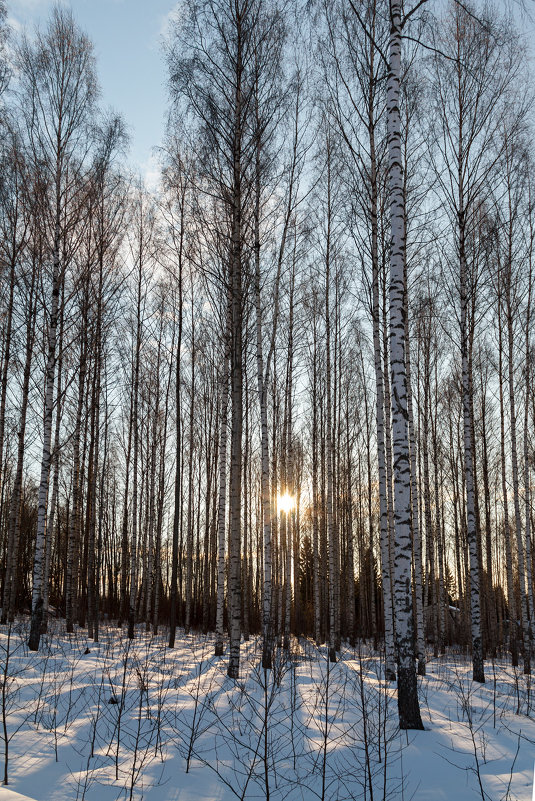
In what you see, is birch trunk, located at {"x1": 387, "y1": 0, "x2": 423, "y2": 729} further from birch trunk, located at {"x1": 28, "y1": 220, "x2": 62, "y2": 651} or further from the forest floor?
birch trunk, located at {"x1": 28, "y1": 220, "x2": 62, "y2": 651}

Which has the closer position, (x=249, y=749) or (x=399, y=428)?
(x=249, y=749)

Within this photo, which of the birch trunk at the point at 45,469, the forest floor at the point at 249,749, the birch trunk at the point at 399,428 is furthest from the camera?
the birch trunk at the point at 45,469

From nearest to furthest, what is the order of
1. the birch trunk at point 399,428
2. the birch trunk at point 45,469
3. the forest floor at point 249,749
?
the forest floor at point 249,749 → the birch trunk at point 399,428 → the birch trunk at point 45,469

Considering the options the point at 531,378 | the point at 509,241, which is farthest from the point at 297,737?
the point at 531,378

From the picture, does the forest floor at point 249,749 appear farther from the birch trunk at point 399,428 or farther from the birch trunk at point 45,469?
the birch trunk at point 45,469

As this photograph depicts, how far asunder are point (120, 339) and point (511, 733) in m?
13.2

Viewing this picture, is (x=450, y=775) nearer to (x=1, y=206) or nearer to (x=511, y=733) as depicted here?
(x=511, y=733)

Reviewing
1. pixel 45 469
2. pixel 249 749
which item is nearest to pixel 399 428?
pixel 249 749

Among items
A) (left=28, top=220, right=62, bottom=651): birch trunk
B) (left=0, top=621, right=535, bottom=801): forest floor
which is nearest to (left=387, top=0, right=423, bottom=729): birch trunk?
(left=0, top=621, right=535, bottom=801): forest floor

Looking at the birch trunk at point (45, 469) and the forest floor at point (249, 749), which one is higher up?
the birch trunk at point (45, 469)

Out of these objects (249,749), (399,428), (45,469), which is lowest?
(249,749)

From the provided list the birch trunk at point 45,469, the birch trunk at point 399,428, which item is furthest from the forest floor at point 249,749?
the birch trunk at point 45,469

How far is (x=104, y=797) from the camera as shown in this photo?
345cm

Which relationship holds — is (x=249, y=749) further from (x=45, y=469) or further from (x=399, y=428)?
(x=45, y=469)
